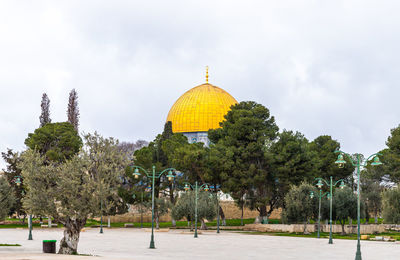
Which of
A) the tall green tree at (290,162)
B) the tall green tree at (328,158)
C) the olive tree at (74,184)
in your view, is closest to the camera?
the olive tree at (74,184)

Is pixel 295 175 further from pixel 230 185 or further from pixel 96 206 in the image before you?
pixel 96 206

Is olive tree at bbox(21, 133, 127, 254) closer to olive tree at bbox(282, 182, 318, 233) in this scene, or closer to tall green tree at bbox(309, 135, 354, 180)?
olive tree at bbox(282, 182, 318, 233)

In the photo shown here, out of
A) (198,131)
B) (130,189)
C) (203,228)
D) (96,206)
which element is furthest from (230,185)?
(198,131)

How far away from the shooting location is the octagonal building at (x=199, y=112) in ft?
335

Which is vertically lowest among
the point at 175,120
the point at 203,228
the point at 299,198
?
the point at 203,228

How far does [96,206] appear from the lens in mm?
23469

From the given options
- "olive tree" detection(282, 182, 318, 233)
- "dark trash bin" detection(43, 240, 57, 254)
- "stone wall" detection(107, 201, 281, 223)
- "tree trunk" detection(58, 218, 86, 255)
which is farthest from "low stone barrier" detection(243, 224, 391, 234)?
"dark trash bin" detection(43, 240, 57, 254)

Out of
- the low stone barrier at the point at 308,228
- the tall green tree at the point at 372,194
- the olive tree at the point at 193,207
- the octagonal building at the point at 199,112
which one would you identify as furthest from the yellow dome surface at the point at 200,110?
the low stone barrier at the point at 308,228

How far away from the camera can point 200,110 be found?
103562mm

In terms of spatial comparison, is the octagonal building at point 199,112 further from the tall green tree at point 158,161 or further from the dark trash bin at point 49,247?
the dark trash bin at point 49,247

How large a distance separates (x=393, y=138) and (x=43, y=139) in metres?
51.8

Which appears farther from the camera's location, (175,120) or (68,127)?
(175,120)

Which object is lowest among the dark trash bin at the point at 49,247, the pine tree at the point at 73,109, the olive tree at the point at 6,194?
the dark trash bin at the point at 49,247

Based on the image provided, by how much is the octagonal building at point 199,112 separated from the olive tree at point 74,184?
248 feet
